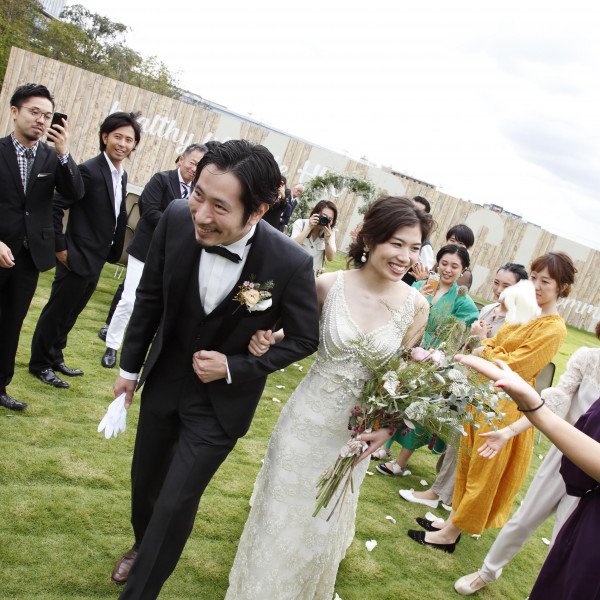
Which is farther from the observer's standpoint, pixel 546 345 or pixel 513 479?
pixel 513 479

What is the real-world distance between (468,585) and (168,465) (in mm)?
2289

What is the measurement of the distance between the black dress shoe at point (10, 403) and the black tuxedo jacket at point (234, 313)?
1901 mm

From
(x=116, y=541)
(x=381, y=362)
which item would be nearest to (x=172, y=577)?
(x=116, y=541)

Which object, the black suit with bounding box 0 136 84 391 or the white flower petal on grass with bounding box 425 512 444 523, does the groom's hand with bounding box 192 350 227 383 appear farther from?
the white flower petal on grass with bounding box 425 512 444 523

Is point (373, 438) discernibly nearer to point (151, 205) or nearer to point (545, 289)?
point (545, 289)

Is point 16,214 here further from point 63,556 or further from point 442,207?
point 442,207

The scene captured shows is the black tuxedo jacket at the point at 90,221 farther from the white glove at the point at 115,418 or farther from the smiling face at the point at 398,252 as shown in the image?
the smiling face at the point at 398,252

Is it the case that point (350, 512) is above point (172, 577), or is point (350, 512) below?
above

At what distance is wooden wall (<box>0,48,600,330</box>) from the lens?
14.1m

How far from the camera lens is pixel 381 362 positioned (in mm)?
2627

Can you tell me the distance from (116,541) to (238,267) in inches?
70.6

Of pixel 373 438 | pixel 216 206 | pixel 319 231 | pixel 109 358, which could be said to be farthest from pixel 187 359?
pixel 319 231

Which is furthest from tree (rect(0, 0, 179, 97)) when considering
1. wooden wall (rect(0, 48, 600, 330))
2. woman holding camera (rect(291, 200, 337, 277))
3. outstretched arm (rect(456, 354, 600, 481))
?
outstretched arm (rect(456, 354, 600, 481))

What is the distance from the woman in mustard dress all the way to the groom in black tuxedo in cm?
171
